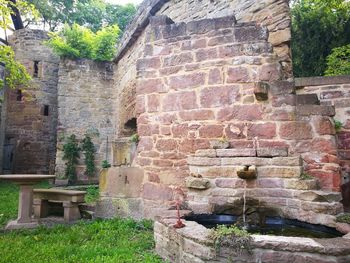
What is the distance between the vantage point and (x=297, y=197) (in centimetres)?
332

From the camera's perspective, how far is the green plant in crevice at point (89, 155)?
35.7 feet

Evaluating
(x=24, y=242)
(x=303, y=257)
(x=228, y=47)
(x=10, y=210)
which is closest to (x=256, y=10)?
(x=228, y=47)

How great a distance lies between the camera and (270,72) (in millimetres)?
3832

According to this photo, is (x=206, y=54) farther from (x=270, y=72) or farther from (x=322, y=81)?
(x=322, y=81)

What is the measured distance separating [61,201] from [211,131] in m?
2.93

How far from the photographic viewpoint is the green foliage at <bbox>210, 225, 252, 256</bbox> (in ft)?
7.43

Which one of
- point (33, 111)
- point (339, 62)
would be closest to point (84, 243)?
point (339, 62)

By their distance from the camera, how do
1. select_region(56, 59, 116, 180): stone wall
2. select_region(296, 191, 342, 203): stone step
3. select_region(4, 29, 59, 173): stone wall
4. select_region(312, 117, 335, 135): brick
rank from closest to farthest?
select_region(296, 191, 342, 203): stone step
select_region(312, 117, 335, 135): brick
select_region(56, 59, 116, 180): stone wall
select_region(4, 29, 59, 173): stone wall

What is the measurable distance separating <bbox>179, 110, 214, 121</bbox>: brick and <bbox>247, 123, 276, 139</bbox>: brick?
0.56 m

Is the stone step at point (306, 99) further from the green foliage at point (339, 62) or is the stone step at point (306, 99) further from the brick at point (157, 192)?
the green foliage at point (339, 62)

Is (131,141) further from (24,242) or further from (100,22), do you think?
(100,22)

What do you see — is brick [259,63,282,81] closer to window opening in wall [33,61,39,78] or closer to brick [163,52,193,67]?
brick [163,52,193,67]

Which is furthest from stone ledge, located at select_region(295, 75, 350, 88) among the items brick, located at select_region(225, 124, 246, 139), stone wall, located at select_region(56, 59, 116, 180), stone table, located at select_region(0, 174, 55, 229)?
stone wall, located at select_region(56, 59, 116, 180)

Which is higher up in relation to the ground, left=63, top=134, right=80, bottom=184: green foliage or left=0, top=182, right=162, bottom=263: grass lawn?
left=63, top=134, right=80, bottom=184: green foliage
